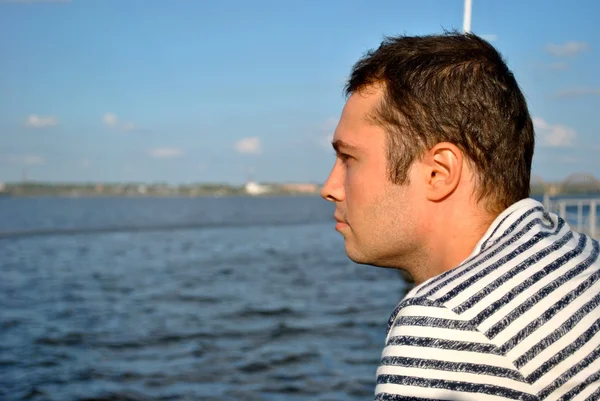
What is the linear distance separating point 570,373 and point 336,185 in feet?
2.81

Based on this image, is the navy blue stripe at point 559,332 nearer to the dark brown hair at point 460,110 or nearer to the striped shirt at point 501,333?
the striped shirt at point 501,333

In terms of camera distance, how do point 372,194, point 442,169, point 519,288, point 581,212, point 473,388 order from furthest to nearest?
point 581,212 → point 372,194 → point 442,169 → point 519,288 → point 473,388

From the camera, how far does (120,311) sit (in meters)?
19.2

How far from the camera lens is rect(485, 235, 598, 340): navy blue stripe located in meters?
1.43

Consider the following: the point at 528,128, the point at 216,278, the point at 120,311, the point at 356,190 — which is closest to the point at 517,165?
the point at 528,128

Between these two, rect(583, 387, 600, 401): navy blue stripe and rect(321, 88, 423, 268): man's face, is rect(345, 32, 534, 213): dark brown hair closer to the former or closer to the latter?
rect(321, 88, 423, 268): man's face

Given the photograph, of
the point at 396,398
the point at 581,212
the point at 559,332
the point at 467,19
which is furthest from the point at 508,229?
the point at 581,212

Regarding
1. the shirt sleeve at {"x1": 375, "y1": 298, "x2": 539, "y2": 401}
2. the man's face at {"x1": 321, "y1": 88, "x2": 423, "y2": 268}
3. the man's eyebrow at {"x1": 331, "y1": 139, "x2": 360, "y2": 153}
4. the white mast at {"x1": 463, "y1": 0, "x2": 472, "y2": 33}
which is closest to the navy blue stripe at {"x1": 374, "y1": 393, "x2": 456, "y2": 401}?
the shirt sleeve at {"x1": 375, "y1": 298, "x2": 539, "y2": 401}

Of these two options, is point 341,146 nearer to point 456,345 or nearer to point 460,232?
point 460,232

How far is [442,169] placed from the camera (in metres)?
1.81

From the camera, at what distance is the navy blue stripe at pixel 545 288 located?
56.4 inches

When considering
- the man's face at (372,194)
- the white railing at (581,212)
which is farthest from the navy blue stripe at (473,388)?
the white railing at (581,212)

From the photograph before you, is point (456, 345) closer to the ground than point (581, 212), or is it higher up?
closer to the ground

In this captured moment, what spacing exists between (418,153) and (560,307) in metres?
0.53
